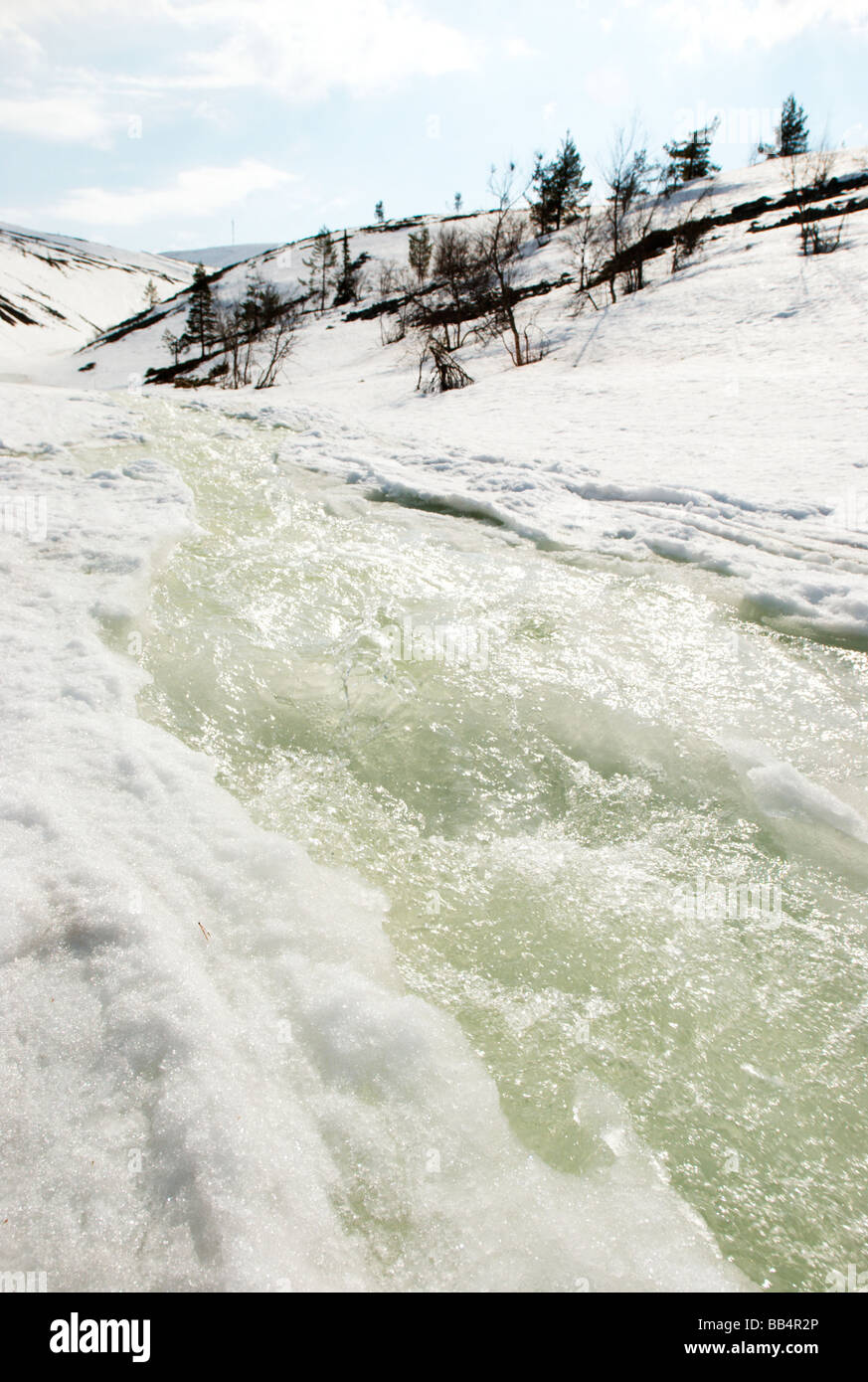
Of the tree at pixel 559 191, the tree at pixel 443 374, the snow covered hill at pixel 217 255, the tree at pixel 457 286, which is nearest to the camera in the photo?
the tree at pixel 443 374

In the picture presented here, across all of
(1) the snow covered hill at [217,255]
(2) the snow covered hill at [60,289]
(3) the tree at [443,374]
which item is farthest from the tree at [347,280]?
(1) the snow covered hill at [217,255]

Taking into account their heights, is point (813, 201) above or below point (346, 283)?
below

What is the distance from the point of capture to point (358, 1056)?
179 cm

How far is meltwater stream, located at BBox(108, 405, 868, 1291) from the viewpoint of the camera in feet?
5.30

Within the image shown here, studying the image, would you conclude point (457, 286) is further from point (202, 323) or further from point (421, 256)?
point (202, 323)

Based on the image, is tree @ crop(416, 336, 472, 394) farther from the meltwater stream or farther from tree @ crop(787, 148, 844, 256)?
the meltwater stream

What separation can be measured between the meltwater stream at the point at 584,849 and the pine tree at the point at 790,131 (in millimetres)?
61166

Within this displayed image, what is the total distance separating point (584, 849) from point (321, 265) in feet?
208

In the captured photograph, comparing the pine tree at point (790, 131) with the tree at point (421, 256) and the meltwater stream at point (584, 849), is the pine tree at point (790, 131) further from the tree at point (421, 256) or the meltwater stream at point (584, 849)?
the meltwater stream at point (584, 849)

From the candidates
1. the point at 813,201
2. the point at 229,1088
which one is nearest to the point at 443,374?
the point at 229,1088

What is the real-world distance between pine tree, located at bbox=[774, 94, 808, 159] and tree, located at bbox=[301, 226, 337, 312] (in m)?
34.2

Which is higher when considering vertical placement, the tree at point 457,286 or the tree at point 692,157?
the tree at point 692,157

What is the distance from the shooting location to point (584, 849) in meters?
2.56

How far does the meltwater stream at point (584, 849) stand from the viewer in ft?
5.30
